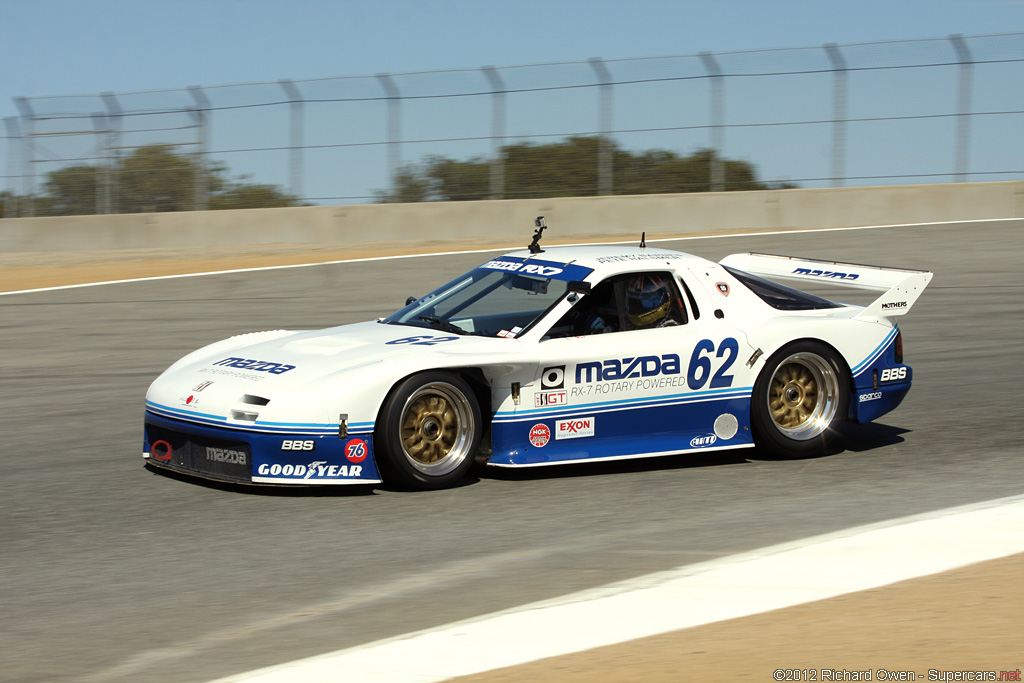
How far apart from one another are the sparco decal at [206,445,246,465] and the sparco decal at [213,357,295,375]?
1.70ft

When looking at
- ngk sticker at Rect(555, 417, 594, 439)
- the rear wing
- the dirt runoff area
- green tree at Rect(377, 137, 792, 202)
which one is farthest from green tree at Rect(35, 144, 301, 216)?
the dirt runoff area

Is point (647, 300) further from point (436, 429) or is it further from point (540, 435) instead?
point (436, 429)

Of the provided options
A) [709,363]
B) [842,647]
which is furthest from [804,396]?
[842,647]

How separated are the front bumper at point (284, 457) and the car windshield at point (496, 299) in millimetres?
1218

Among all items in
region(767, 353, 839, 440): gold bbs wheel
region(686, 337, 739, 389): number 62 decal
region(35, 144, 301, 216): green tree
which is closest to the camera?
region(686, 337, 739, 389): number 62 decal

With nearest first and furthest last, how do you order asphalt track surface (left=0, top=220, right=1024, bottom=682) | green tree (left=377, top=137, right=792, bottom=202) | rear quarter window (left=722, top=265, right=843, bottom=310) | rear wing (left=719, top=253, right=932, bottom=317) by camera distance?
1. asphalt track surface (left=0, top=220, right=1024, bottom=682)
2. rear quarter window (left=722, top=265, right=843, bottom=310)
3. rear wing (left=719, top=253, right=932, bottom=317)
4. green tree (left=377, top=137, right=792, bottom=202)

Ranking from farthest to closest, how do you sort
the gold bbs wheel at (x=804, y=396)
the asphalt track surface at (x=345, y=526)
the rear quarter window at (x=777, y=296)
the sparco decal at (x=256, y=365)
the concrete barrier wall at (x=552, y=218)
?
the concrete barrier wall at (x=552, y=218), the rear quarter window at (x=777, y=296), the gold bbs wheel at (x=804, y=396), the sparco decal at (x=256, y=365), the asphalt track surface at (x=345, y=526)

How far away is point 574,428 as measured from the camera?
7062mm

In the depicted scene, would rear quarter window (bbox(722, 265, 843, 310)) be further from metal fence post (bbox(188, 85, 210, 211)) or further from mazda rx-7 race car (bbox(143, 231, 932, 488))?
metal fence post (bbox(188, 85, 210, 211))

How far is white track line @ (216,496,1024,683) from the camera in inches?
163

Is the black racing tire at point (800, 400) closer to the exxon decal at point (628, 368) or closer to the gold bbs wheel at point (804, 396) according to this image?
the gold bbs wheel at point (804, 396)

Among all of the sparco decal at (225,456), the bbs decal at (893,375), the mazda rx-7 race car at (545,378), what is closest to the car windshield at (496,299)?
the mazda rx-7 race car at (545,378)

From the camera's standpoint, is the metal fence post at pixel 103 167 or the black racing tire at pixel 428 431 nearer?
the black racing tire at pixel 428 431

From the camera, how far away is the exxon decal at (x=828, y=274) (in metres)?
8.40
